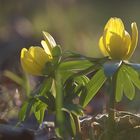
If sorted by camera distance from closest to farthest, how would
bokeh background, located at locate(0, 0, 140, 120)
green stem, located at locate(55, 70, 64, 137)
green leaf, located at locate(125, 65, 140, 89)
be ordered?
green stem, located at locate(55, 70, 64, 137), green leaf, located at locate(125, 65, 140, 89), bokeh background, located at locate(0, 0, 140, 120)

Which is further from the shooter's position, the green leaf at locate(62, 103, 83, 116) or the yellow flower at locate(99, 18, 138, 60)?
the yellow flower at locate(99, 18, 138, 60)

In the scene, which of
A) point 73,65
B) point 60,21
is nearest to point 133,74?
point 73,65

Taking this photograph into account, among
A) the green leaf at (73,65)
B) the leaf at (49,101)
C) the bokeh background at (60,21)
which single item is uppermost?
the bokeh background at (60,21)

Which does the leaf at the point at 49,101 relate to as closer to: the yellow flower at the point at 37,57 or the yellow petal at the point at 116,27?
the yellow flower at the point at 37,57

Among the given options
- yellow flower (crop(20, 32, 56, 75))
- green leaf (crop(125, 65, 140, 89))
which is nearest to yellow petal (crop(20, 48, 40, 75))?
yellow flower (crop(20, 32, 56, 75))

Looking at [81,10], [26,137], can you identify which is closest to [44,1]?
[81,10]

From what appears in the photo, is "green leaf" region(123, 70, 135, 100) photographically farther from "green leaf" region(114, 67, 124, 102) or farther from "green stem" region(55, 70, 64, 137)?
"green stem" region(55, 70, 64, 137)

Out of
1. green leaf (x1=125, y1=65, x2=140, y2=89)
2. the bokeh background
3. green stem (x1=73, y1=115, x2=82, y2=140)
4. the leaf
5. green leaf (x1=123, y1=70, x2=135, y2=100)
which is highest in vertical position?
the bokeh background

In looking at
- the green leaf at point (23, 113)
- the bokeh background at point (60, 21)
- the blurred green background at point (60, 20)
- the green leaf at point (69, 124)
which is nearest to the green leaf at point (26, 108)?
the green leaf at point (23, 113)
